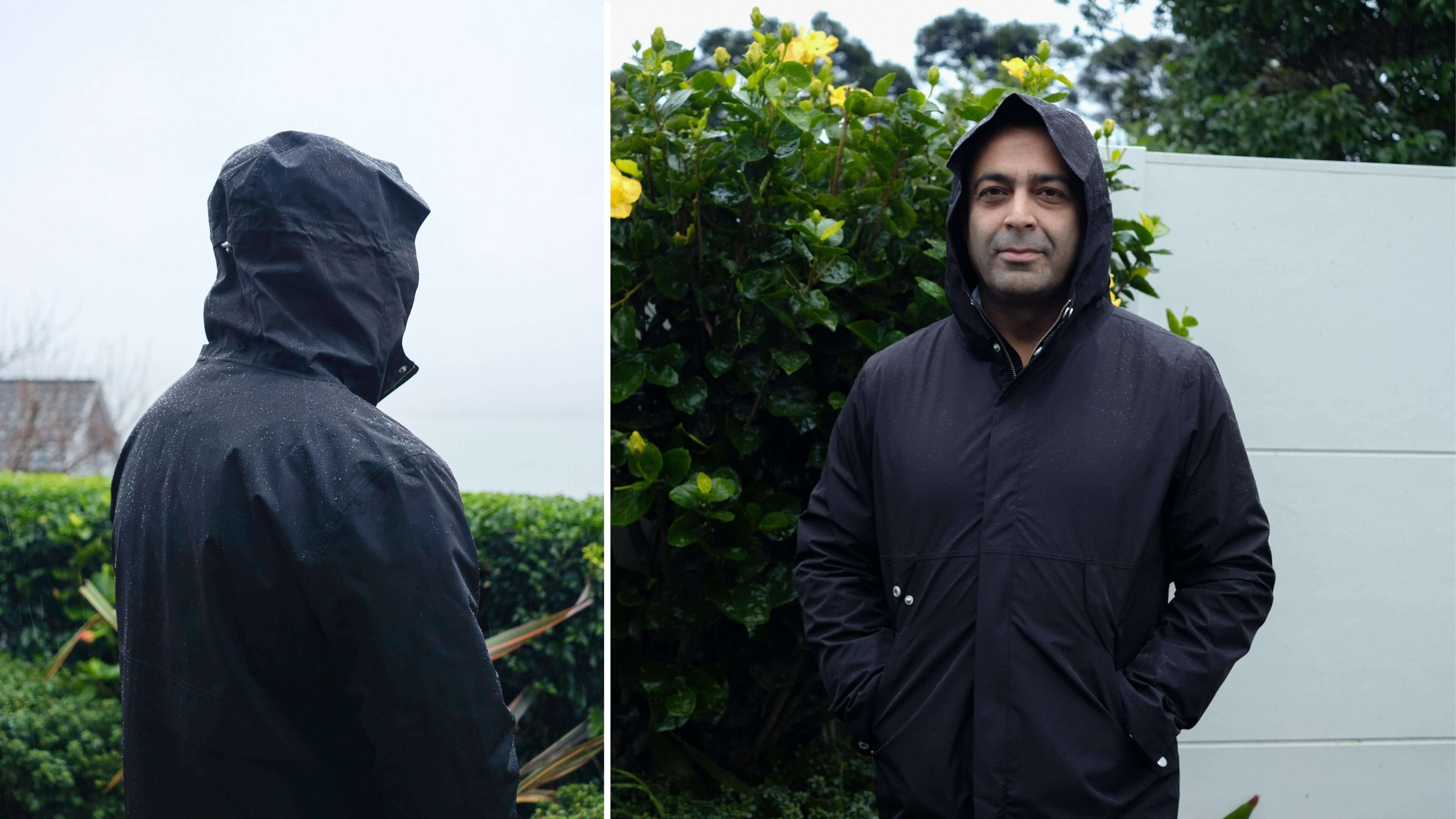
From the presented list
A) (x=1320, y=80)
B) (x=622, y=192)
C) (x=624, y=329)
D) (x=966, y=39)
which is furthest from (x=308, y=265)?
(x=966, y=39)

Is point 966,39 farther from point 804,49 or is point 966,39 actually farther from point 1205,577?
point 1205,577

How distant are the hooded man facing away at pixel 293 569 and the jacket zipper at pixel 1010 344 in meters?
0.96

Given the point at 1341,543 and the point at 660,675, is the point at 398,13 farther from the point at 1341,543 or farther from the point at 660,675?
the point at 1341,543

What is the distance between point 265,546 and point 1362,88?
8.10 metres

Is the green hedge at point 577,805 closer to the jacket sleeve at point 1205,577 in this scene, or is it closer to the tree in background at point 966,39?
the jacket sleeve at point 1205,577

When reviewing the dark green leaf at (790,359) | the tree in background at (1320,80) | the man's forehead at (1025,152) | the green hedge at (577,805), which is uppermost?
the tree in background at (1320,80)

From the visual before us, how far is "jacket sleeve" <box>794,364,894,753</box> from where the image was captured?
2.02 meters

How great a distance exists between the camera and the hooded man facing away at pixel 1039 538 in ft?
6.06

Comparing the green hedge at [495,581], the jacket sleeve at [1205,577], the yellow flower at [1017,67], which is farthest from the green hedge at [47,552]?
the yellow flower at [1017,67]

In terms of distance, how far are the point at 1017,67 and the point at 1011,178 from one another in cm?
99

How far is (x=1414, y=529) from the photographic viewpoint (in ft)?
11.0

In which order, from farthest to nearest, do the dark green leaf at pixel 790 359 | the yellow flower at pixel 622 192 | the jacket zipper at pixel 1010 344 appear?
the dark green leaf at pixel 790 359 < the yellow flower at pixel 622 192 < the jacket zipper at pixel 1010 344

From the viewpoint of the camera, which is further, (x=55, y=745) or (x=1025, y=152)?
(x=1025, y=152)

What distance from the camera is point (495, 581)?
6.88ft
